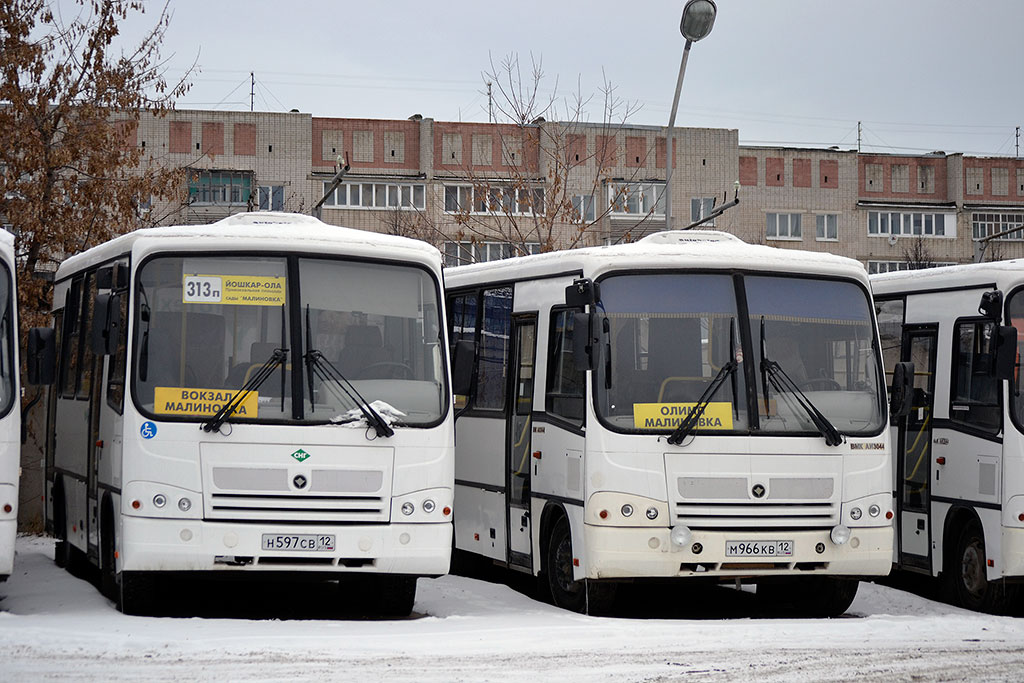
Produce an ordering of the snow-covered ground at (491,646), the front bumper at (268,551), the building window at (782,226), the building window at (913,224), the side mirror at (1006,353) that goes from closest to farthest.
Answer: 1. the snow-covered ground at (491,646)
2. the front bumper at (268,551)
3. the side mirror at (1006,353)
4. the building window at (782,226)
5. the building window at (913,224)

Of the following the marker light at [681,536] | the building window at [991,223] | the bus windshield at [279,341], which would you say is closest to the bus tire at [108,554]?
the bus windshield at [279,341]

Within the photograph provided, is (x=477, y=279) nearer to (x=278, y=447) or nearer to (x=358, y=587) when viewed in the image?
(x=358, y=587)

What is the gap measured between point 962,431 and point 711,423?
2.96 metres

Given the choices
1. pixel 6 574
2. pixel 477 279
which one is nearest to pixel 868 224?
pixel 477 279

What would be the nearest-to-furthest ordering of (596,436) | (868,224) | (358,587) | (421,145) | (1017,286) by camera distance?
1. (596,436)
2. (1017,286)
3. (358,587)
4. (421,145)
5. (868,224)

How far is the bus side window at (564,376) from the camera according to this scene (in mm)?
12953

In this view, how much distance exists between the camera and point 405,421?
1212 cm

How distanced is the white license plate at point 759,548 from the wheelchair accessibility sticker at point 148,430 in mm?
4539

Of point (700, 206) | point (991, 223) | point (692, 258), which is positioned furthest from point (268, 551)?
point (991, 223)

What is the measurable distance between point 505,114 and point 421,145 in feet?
140

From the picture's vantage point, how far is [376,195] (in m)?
74.4

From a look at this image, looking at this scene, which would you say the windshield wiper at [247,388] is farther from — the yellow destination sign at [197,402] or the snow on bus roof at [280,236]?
the snow on bus roof at [280,236]

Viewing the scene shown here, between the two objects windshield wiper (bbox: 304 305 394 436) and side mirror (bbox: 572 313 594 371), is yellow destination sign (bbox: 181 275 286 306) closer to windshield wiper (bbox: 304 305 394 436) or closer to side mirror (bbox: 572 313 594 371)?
windshield wiper (bbox: 304 305 394 436)

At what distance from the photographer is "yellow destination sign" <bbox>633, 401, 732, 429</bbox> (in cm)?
1262
